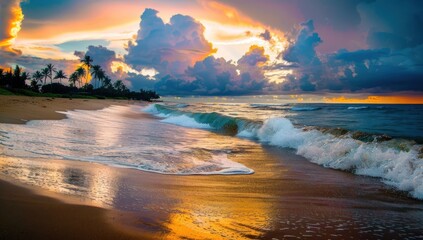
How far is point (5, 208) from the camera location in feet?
13.4

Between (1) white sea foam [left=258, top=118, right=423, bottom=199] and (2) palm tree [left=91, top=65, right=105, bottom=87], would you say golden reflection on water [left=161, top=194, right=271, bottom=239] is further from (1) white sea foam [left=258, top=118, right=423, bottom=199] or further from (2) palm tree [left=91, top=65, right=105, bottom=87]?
(2) palm tree [left=91, top=65, right=105, bottom=87]

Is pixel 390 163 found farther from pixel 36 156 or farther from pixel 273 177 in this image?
pixel 36 156

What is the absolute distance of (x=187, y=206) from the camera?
5227 mm

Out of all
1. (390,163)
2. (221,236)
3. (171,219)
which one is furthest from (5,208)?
(390,163)

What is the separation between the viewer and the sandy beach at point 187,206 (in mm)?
3941

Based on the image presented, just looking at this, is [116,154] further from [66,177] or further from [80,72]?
[80,72]

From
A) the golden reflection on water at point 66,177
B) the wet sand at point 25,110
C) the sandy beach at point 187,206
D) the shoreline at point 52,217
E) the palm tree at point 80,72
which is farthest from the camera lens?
the palm tree at point 80,72

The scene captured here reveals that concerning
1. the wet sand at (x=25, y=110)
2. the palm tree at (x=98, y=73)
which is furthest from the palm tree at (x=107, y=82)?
the wet sand at (x=25, y=110)

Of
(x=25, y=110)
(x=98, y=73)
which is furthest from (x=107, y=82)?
(x=25, y=110)

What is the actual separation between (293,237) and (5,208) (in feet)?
11.6

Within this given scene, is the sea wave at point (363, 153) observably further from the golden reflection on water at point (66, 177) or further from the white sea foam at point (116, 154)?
the golden reflection on water at point (66, 177)

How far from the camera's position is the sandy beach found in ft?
12.9

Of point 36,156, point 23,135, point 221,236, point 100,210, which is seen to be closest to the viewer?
point 221,236

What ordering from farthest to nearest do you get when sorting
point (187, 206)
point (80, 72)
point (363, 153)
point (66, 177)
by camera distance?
point (80, 72)
point (363, 153)
point (66, 177)
point (187, 206)
